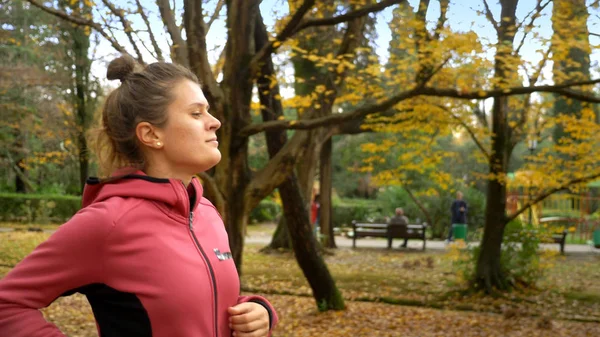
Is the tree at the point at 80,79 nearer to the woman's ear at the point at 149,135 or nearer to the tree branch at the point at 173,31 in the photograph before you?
the tree branch at the point at 173,31

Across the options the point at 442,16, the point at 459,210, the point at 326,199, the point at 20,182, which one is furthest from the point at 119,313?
the point at 20,182

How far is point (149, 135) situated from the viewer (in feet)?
5.66

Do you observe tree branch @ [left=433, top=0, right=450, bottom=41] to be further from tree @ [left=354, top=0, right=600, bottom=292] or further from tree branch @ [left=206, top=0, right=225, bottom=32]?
tree branch @ [left=206, top=0, right=225, bottom=32]

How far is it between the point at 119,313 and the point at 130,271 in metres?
0.10

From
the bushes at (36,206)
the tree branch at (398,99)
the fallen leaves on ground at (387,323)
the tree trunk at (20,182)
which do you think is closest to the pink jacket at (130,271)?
the tree branch at (398,99)

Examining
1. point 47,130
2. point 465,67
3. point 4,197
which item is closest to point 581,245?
point 465,67

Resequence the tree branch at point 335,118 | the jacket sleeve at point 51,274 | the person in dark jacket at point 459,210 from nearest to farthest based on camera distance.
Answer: the jacket sleeve at point 51,274
the tree branch at point 335,118
the person in dark jacket at point 459,210

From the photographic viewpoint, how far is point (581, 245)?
21406 mm

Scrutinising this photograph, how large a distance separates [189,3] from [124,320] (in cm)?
575

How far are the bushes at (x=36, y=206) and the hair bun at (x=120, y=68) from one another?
2370 centimetres

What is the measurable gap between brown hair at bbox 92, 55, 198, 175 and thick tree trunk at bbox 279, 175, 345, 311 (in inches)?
245

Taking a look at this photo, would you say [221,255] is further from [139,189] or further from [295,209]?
[295,209]

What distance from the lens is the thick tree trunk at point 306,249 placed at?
27.1ft

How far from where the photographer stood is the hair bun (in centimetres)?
178
